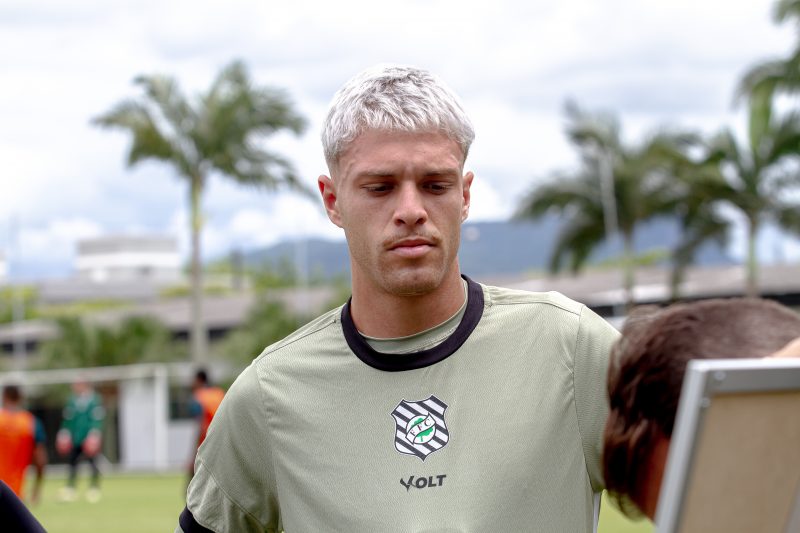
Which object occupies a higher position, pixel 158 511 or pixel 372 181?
pixel 372 181

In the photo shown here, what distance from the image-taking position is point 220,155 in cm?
3244

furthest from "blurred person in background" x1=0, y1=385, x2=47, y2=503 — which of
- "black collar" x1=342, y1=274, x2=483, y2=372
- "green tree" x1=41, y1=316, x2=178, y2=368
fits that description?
"green tree" x1=41, y1=316, x2=178, y2=368

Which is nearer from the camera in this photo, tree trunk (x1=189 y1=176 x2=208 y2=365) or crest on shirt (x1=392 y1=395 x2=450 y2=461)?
crest on shirt (x1=392 y1=395 x2=450 y2=461)

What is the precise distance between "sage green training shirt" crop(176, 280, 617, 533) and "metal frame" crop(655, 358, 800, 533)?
1.07 metres

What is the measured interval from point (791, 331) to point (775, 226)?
29129mm

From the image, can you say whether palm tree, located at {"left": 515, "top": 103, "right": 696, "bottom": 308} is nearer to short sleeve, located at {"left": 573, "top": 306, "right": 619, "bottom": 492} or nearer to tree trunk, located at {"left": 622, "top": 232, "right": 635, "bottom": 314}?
tree trunk, located at {"left": 622, "top": 232, "right": 635, "bottom": 314}

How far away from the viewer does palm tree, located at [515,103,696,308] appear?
107ft

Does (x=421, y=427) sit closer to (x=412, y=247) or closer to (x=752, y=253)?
(x=412, y=247)

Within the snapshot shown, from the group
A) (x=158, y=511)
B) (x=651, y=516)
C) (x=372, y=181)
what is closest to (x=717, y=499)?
(x=651, y=516)

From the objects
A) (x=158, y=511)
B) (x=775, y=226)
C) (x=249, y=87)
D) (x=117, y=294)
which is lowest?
(x=117, y=294)

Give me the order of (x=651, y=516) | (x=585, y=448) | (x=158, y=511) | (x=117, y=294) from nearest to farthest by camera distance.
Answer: (x=651, y=516)
(x=585, y=448)
(x=158, y=511)
(x=117, y=294)

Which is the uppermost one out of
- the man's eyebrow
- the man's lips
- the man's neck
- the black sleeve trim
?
the man's eyebrow

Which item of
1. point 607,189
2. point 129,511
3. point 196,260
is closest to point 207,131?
point 196,260

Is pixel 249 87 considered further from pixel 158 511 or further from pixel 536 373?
pixel 536 373
